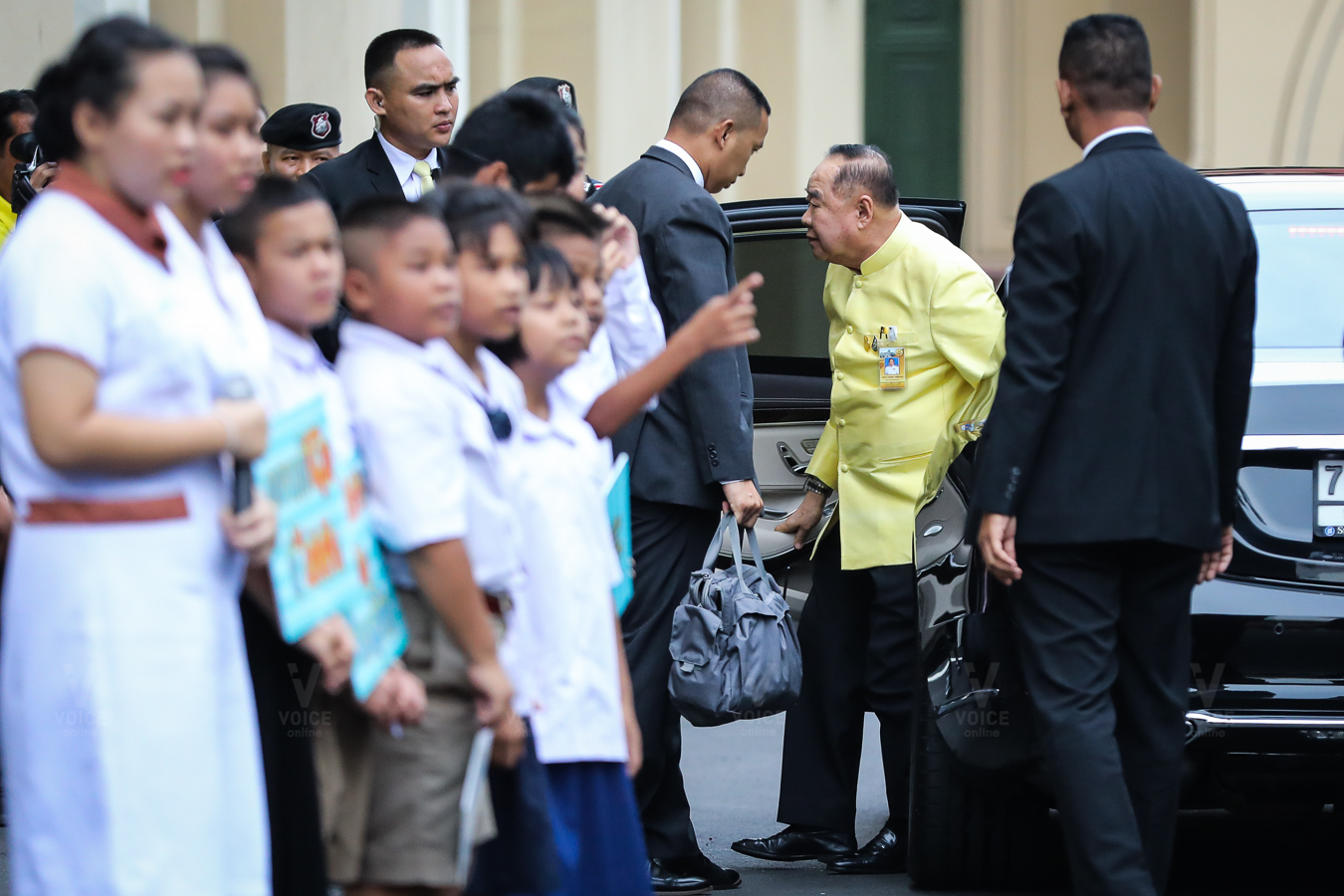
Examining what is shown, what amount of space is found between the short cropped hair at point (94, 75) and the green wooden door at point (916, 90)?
376 inches

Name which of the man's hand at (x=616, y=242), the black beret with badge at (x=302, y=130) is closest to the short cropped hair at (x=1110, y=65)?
the man's hand at (x=616, y=242)

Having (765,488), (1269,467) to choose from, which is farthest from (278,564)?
(765,488)

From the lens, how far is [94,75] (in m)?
2.44

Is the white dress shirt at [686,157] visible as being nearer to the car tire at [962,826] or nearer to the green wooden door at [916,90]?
the car tire at [962,826]

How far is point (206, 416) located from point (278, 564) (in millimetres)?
243

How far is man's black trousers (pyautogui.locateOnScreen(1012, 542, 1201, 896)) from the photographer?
3670mm

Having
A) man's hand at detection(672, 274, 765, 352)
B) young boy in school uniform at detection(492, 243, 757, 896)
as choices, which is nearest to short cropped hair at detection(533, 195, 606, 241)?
young boy in school uniform at detection(492, 243, 757, 896)

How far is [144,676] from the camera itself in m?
2.41

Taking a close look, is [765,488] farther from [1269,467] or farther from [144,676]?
[144,676]

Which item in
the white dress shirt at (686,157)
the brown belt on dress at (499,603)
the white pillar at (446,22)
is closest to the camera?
the brown belt on dress at (499,603)

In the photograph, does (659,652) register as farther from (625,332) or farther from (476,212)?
(476,212)

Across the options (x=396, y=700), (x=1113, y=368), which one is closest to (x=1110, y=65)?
(x=1113, y=368)

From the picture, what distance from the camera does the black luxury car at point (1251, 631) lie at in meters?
3.75

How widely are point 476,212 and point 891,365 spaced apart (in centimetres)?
212
